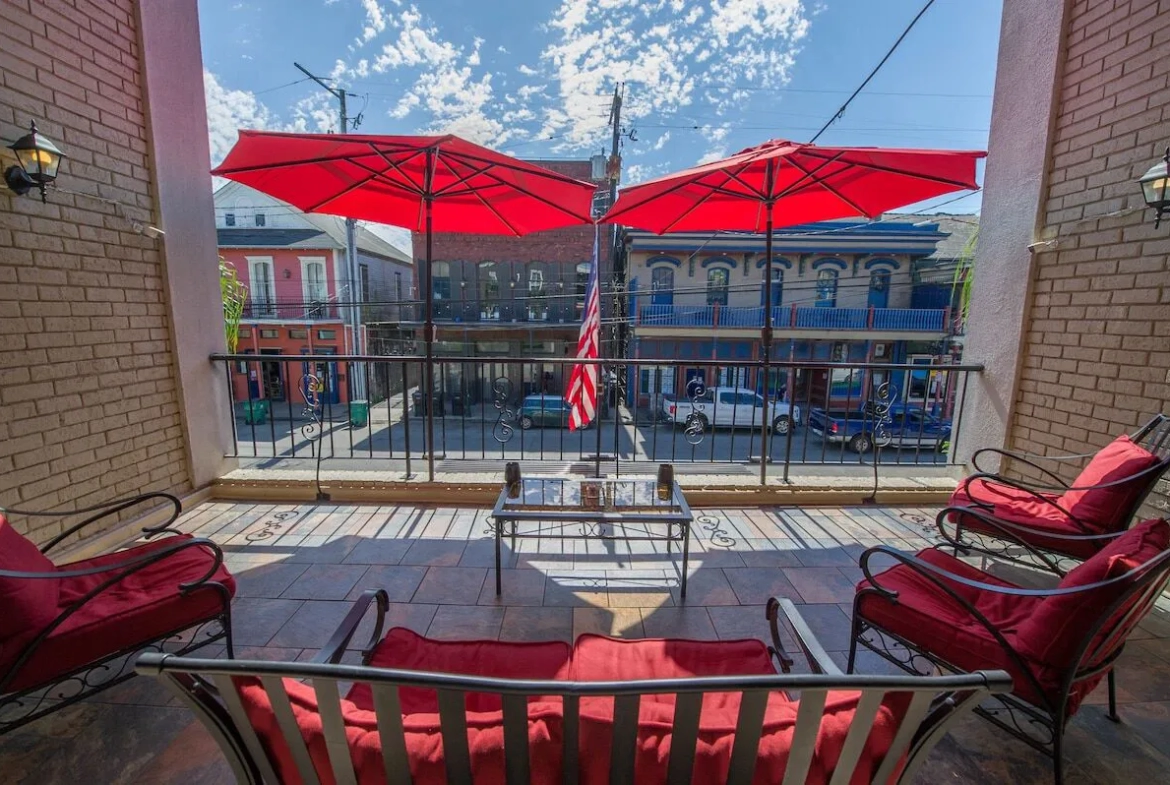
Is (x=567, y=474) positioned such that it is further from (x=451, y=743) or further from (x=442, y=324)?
(x=442, y=324)

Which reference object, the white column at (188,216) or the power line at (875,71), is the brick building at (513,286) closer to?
the power line at (875,71)

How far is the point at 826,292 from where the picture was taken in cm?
1692

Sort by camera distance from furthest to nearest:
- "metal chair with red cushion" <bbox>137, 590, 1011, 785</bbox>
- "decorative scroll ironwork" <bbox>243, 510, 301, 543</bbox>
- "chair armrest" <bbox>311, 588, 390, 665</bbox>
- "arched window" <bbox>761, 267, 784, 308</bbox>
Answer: "arched window" <bbox>761, 267, 784, 308</bbox> < "decorative scroll ironwork" <bbox>243, 510, 301, 543</bbox> < "chair armrest" <bbox>311, 588, 390, 665</bbox> < "metal chair with red cushion" <bbox>137, 590, 1011, 785</bbox>

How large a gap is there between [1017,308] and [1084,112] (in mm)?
1123

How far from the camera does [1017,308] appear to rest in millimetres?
3148

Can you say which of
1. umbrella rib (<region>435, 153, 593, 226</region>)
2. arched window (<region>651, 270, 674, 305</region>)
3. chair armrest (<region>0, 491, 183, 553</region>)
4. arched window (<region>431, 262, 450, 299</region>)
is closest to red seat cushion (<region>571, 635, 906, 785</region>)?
chair armrest (<region>0, 491, 183, 553</region>)

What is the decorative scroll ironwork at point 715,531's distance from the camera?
2.93 metres

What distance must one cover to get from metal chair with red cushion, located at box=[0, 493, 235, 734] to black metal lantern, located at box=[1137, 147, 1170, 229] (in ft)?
14.3

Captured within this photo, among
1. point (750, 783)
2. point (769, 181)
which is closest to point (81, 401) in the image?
point (750, 783)

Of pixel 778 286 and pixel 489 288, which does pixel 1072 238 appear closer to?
pixel 778 286

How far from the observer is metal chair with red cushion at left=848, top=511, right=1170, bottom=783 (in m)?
1.26

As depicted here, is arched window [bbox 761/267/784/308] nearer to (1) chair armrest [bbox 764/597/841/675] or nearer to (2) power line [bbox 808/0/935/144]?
(2) power line [bbox 808/0/935/144]

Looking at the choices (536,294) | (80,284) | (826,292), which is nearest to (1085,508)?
(80,284)

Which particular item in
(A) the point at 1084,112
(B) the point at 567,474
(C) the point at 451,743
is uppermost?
(A) the point at 1084,112
